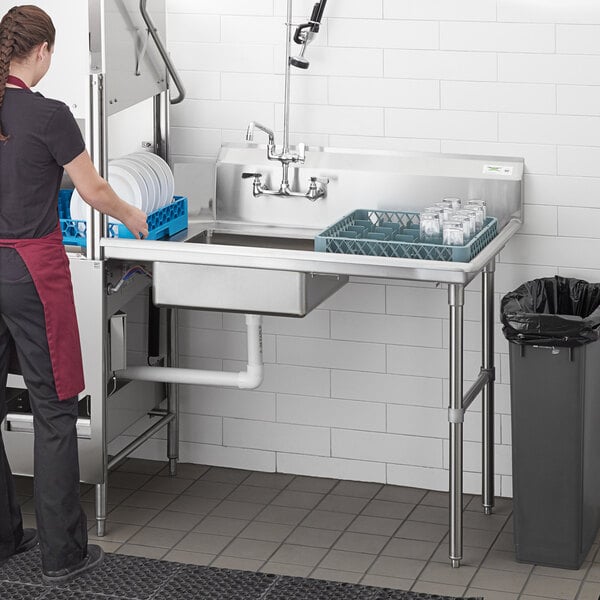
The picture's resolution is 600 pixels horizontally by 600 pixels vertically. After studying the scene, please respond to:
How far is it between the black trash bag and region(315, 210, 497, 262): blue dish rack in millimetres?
239

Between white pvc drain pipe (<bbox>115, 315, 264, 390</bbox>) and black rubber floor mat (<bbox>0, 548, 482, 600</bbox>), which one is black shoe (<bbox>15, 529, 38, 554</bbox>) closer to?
black rubber floor mat (<bbox>0, 548, 482, 600</bbox>)

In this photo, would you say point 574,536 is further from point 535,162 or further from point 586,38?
point 586,38

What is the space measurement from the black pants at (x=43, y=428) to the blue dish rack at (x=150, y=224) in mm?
528

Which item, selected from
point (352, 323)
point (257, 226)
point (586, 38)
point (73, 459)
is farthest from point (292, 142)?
point (73, 459)

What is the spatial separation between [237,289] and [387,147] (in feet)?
2.91

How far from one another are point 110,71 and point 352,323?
4.22 feet

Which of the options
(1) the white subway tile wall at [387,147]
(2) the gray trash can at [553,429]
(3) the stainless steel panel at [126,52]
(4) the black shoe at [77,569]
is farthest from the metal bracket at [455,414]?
(3) the stainless steel panel at [126,52]

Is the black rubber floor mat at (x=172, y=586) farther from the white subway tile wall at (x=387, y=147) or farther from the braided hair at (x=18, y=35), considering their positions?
the braided hair at (x=18, y=35)

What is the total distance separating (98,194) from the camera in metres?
3.73

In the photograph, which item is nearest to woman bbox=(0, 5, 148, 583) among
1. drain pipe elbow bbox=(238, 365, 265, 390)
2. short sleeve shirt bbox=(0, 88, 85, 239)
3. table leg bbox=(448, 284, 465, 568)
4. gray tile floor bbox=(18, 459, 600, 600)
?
short sleeve shirt bbox=(0, 88, 85, 239)

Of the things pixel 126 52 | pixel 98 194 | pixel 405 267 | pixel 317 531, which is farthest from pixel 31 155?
pixel 317 531

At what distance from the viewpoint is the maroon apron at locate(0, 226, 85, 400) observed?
366 cm

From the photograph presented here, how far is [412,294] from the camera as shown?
4629mm

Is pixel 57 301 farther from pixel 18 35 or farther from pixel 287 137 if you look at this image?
pixel 287 137
